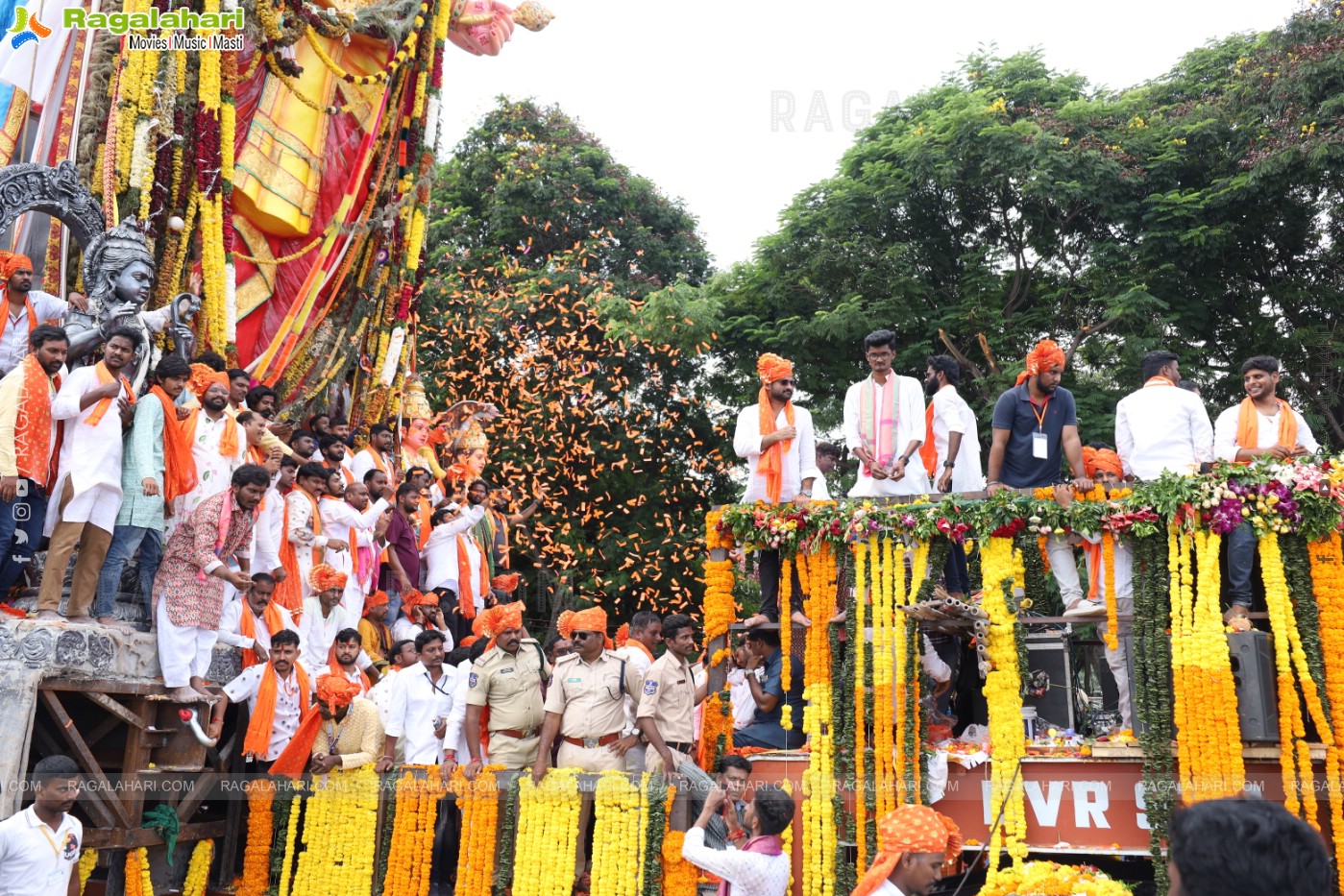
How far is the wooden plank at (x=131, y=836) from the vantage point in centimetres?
797

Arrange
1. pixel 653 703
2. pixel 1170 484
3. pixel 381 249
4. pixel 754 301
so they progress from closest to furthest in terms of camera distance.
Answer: pixel 1170 484, pixel 653 703, pixel 381 249, pixel 754 301

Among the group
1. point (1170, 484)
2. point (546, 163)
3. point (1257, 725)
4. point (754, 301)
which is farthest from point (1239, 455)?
point (546, 163)

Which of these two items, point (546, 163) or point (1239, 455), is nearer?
point (1239, 455)

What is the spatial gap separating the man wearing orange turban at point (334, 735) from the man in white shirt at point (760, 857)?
363cm

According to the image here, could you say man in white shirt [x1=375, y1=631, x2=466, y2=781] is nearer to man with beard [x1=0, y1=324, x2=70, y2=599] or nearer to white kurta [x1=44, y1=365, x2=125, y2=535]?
white kurta [x1=44, y1=365, x2=125, y2=535]

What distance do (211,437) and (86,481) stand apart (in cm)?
165

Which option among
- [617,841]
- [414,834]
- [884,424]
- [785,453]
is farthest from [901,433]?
[414,834]

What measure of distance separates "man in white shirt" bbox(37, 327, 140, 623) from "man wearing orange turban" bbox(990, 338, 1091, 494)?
6035 millimetres

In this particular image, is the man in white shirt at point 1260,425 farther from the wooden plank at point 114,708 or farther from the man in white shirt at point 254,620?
the wooden plank at point 114,708

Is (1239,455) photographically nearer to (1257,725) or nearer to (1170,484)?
(1170,484)

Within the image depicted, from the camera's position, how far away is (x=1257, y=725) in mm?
6680

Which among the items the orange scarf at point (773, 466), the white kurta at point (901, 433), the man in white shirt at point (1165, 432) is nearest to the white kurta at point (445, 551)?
the orange scarf at point (773, 466)

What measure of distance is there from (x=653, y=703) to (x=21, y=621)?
4.06 metres

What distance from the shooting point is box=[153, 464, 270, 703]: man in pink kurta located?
8523 millimetres
